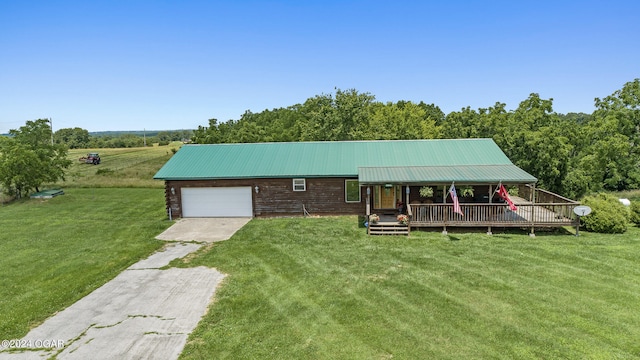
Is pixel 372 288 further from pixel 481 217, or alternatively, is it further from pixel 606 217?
pixel 606 217

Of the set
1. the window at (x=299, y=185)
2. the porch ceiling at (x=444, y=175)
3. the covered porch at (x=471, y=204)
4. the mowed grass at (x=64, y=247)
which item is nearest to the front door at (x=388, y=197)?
the covered porch at (x=471, y=204)

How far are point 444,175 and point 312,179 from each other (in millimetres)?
6709

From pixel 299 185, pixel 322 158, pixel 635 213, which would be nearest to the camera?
pixel 635 213

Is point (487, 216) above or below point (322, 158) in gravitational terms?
below

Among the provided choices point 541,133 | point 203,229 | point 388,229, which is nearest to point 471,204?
point 388,229

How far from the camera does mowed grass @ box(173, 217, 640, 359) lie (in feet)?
25.9

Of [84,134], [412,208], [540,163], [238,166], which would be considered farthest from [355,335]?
[84,134]

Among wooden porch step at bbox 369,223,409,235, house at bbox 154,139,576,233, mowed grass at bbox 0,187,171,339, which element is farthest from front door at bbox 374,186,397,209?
mowed grass at bbox 0,187,171,339

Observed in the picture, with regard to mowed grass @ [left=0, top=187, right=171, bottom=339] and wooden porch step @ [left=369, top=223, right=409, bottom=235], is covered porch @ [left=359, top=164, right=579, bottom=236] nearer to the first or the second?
wooden porch step @ [left=369, top=223, right=409, bottom=235]

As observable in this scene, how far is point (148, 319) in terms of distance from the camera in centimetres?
939

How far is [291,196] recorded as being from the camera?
2014cm

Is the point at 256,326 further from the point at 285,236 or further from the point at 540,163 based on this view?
the point at 540,163

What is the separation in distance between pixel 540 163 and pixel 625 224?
26.6 ft

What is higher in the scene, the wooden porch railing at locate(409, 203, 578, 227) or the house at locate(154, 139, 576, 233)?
the house at locate(154, 139, 576, 233)
